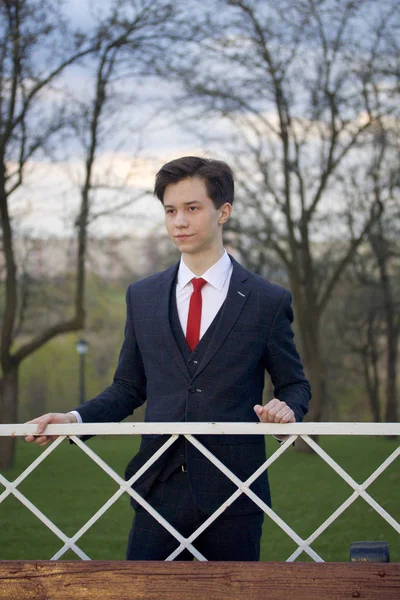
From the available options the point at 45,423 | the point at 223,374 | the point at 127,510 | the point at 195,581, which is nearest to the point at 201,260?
the point at 223,374

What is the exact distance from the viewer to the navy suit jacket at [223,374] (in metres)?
2.90

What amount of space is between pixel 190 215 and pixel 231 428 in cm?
77

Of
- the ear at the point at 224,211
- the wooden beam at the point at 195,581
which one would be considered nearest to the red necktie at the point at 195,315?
the ear at the point at 224,211

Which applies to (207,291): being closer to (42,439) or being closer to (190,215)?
(190,215)

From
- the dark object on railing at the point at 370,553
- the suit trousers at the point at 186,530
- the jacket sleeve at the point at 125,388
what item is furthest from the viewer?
the jacket sleeve at the point at 125,388

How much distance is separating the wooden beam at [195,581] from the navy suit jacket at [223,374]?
45 cm

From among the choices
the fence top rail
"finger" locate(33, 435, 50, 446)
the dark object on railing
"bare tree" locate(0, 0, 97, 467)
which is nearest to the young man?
"finger" locate(33, 435, 50, 446)

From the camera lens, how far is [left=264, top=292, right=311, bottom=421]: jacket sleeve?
9.95 feet

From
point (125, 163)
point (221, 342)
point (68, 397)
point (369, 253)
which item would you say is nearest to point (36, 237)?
point (125, 163)

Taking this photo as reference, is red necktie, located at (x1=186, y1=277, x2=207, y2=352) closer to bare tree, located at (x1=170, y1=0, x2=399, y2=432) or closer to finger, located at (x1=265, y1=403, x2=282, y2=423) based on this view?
finger, located at (x1=265, y1=403, x2=282, y2=423)

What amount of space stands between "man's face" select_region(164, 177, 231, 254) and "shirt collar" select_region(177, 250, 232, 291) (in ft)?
0.26

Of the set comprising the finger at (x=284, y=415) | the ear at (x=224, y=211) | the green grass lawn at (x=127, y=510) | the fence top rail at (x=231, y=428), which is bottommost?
the green grass lawn at (x=127, y=510)

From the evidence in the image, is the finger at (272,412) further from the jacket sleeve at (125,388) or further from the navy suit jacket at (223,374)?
the jacket sleeve at (125,388)

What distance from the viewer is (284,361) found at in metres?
3.05
